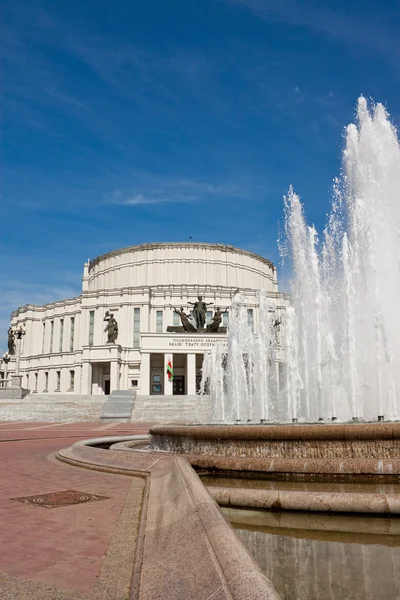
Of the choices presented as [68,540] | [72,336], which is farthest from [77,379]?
[68,540]

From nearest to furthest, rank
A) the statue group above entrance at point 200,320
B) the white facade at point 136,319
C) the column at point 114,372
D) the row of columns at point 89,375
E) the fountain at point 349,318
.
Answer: the fountain at point 349,318 → the white facade at point 136,319 → the statue group above entrance at point 200,320 → the column at point 114,372 → the row of columns at point 89,375

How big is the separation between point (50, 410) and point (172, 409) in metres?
7.70

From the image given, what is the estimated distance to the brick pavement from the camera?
9.23ft

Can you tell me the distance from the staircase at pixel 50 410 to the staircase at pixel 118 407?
74cm

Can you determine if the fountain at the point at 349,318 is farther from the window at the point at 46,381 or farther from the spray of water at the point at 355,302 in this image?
the window at the point at 46,381

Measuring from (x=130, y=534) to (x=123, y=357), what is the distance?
4704 cm

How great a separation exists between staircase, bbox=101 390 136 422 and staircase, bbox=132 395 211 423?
1.30ft

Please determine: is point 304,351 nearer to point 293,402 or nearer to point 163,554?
point 293,402

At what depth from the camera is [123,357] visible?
50.2 meters

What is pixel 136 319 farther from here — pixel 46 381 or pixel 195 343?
pixel 46 381

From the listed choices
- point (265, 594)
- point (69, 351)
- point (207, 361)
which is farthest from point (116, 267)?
point (265, 594)

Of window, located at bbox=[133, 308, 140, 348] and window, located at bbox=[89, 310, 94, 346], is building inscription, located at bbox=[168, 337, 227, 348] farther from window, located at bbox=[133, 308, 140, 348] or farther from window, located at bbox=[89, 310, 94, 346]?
window, located at bbox=[89, 310, 94, 346]

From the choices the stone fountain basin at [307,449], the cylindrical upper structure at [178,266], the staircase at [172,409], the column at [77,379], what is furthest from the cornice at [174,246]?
the stone fountain basin at [307,449]

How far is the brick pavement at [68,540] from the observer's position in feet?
9.23
